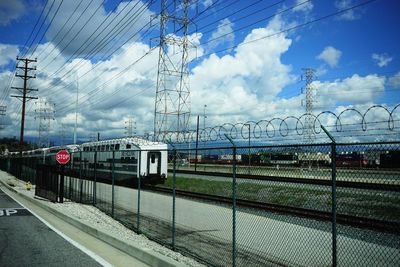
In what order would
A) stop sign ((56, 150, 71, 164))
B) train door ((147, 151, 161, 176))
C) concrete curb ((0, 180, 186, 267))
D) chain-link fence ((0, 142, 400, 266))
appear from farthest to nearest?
train door ((147, 151, 161, 176)) → stop sign ((56, 150, 71, 164)) → concrete curb ((0, 180, 186, 267)) → chain-link fence ((0, 142, 400, 266))

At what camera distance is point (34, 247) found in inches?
388

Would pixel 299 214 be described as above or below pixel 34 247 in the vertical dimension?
above

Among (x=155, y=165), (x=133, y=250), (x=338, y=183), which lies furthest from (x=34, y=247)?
(x=155, y=165)

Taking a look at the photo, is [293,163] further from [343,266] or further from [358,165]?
[343,266]

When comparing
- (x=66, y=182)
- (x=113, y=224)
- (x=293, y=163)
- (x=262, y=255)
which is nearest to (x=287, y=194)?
(x=262, y=255)

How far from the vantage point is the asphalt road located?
8487 millimetres

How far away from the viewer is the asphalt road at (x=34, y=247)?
8.49 metres

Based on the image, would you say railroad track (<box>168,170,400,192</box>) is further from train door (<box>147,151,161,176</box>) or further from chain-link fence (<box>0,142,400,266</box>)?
train door (<box>147,151,161,176</box>)

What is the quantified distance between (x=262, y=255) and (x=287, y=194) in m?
1.80

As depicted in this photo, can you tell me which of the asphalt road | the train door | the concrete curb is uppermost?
the train door

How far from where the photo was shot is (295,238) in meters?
10.1

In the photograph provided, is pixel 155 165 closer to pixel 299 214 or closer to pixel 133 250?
pixel 299 214

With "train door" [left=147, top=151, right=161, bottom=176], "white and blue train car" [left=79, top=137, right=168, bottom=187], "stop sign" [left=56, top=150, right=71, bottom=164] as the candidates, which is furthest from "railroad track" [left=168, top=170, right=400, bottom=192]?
"train door" [left=147, top=151, right=161, bottom=176]

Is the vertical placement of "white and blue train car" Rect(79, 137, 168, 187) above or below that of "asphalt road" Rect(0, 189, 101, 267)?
above
